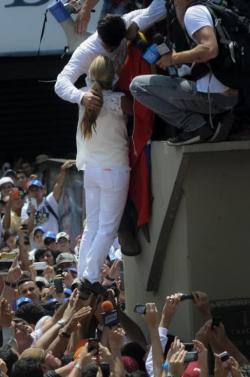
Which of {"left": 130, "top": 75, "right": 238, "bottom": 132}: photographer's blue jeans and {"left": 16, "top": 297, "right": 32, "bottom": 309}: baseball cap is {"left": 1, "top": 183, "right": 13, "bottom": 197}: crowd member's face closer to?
{"left": 16, "top": 297, "right": 32, "bottom": 309}: baseball cap

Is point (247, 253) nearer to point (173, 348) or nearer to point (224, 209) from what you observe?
point (224, 209)

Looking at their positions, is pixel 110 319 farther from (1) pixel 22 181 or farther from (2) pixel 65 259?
(1) pixel 22 181

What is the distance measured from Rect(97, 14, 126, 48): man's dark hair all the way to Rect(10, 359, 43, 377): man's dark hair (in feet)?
8.54

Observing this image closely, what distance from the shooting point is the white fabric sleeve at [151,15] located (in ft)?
27.0

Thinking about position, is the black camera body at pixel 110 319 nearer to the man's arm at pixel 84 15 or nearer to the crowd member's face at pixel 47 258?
the man's arm at pixel 84 15

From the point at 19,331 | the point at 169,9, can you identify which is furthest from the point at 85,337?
the point at 169,9

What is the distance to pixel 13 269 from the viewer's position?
9070 millimetres

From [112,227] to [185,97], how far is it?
4.15 ft

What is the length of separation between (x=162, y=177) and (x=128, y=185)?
0.39 metres

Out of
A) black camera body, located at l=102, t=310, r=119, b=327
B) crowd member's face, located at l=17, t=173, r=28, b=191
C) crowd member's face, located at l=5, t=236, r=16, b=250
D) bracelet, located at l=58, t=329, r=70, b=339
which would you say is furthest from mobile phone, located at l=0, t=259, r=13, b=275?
crowd member's face, located at l=17, t=173, r=28, b=191

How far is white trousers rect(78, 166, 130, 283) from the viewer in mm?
8266

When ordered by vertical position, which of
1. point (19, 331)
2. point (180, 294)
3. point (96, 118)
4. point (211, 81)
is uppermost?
point (211, 81)

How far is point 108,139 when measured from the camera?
8.37 metres

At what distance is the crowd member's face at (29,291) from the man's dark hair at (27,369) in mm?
3360
